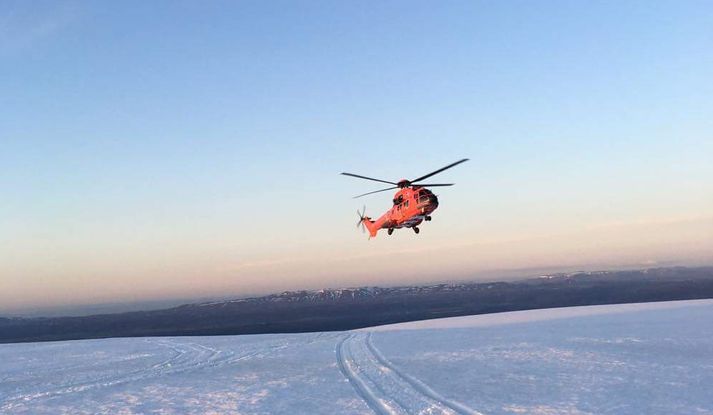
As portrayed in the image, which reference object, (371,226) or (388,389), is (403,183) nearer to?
(371,226)

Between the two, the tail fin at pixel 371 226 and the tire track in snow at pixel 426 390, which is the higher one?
the tail fin at pixel 371 226

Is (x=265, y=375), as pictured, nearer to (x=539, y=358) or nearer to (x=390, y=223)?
(x=539, y=358)

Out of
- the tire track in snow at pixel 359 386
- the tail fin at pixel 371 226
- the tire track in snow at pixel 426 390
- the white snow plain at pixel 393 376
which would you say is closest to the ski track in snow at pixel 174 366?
the white snow plain at pixel 393 376

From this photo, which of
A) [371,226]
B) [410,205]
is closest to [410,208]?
[410,205]

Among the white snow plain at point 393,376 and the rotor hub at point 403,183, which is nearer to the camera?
the white snow plain at point 393,376

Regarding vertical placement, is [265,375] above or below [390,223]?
below

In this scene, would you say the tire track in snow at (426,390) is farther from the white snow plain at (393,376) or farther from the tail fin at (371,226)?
the tail fin at (371,226)

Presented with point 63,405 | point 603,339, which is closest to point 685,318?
point 603,339
